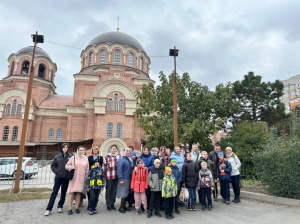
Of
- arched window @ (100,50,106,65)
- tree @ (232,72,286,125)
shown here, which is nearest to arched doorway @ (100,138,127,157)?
tree @ (232,72,286,125)

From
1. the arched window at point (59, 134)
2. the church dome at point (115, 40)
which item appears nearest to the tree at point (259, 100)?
the church dome at point (115, 40)

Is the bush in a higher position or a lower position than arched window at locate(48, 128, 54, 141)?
lower

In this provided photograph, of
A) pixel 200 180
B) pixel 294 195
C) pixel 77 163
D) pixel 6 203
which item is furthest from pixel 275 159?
pixel 6 203

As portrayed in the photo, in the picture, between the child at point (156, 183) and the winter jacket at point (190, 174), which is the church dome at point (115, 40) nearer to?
the winter jacket at point (190, 174)

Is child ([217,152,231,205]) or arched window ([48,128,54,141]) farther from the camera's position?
arched window ([48,128,54,141])

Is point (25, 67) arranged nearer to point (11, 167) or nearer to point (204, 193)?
point (11, 167)

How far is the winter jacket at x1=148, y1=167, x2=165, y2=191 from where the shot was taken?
5324mm

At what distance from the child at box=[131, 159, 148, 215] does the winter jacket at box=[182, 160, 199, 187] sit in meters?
1.14

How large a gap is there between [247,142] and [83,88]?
2355 cm

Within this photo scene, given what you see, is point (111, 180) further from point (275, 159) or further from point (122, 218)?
point (275, 159)

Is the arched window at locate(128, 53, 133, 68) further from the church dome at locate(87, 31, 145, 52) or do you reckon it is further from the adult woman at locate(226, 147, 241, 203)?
the adult woman at locate(226, 147, 241, 203)

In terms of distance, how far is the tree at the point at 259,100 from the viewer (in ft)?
56.2

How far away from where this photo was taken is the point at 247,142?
10.7 metres

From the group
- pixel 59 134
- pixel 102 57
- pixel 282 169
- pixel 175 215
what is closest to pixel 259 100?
pixel 282 169
